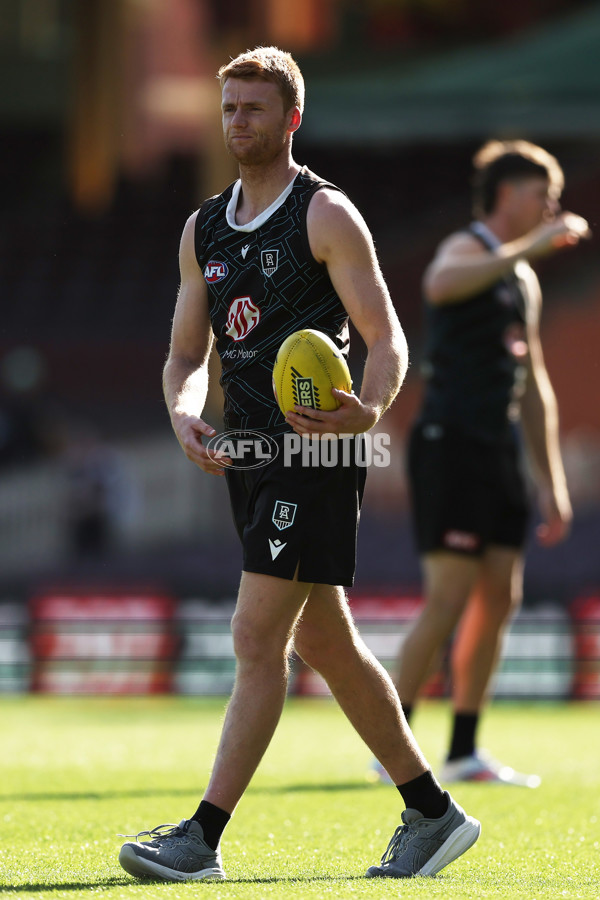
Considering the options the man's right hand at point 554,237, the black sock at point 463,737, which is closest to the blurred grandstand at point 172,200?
the black sock at point 463,737

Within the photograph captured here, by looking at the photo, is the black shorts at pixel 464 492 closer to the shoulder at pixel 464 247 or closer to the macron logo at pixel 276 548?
the shoulder at pixel 464 247

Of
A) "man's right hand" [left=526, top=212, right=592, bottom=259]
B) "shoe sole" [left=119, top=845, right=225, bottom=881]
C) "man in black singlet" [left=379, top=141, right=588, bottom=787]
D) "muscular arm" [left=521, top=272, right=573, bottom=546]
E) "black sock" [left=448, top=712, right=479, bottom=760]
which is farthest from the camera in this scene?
"muscular arm" [left=521, top=272, right=573, bottom=546]

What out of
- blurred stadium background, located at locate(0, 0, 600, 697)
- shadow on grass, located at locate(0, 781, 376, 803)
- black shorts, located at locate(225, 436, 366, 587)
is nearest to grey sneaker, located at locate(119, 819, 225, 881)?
black shorts, located at locate(225, 436, 366, 587)

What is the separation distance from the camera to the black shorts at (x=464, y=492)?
5.75 meters

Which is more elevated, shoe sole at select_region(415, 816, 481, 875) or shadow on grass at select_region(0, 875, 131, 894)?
shadow on grass at select_region(0, 875, 131, 894)

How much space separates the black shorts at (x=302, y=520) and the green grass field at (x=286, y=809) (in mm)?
764

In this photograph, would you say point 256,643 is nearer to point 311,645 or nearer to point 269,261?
point 311,645

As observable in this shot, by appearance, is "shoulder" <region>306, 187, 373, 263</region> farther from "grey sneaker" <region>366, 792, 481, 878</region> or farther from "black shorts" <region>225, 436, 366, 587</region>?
"grey sneaker" <region>366, 792, 481, 878</region>

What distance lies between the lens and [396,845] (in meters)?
3.70

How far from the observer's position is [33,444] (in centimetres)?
1638

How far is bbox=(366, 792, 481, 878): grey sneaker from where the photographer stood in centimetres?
363

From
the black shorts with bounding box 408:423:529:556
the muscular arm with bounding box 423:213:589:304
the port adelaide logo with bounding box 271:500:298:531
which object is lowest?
the black shorts with bounding box 408:423:529:556

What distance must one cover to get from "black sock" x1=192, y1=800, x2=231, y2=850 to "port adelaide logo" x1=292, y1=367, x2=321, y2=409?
102cm

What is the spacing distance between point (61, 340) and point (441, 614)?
14.7 m
